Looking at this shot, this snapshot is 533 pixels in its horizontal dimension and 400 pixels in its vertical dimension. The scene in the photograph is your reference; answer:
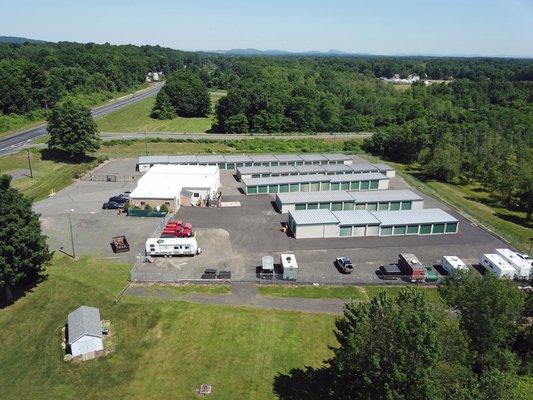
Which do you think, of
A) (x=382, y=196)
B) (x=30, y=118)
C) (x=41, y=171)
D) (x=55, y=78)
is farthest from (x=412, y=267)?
(x=55, y=78)

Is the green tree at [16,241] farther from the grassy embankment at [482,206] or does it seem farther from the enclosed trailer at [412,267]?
the grassy embankment at [482,206]

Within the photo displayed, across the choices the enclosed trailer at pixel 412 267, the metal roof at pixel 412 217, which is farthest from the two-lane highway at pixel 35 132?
the enclosed trailer at pixel 412 267

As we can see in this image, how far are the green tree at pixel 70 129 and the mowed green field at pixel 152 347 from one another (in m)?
43.7

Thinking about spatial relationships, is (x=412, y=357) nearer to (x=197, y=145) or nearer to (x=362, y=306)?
(x=362, y=306)

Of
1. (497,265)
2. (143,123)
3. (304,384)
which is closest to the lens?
(304,384)

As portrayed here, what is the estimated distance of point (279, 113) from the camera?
357 ft

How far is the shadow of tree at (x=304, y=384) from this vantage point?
2716cm

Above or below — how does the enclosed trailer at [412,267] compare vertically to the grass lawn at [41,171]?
below

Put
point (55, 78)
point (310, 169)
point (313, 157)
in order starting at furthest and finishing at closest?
1. point (55, 78)
2. point (313, 157)
3. point (310, 169)

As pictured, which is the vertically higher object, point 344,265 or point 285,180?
point 285,180

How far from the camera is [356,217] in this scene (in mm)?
51125

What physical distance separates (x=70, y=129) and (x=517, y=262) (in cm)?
7189

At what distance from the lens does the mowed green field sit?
27781 mm

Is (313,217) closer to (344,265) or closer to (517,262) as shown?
(344,265)
